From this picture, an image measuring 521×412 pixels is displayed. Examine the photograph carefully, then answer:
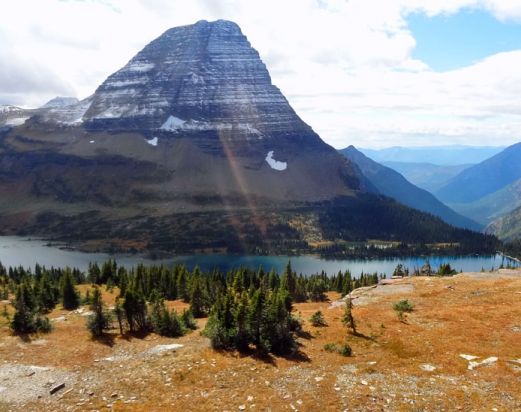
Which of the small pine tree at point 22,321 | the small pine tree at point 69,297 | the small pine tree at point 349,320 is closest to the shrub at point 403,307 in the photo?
the small pine tree at point 349,320

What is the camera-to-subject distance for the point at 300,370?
53.7 meters

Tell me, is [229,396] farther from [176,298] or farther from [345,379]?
[176,298]

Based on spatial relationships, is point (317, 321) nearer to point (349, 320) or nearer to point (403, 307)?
point (349, 320)

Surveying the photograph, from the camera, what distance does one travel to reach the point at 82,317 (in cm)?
8969

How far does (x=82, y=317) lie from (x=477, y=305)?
74010 millimetres

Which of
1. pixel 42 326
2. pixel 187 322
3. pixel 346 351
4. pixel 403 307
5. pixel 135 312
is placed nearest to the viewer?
pixel 346 351

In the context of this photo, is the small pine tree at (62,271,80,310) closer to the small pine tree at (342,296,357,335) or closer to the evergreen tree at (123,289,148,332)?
the evergreen tree at (123,289,148,332)

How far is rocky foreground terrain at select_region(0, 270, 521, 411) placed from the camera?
1805 inches

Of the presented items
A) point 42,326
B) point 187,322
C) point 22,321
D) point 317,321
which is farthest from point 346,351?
point 22,321

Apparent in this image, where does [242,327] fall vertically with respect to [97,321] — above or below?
Result: above

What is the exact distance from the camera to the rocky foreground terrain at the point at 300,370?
45844mm

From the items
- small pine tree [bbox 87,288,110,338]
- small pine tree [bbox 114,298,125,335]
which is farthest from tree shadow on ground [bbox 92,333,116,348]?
small pine tree [bbox 114,298,125,335]

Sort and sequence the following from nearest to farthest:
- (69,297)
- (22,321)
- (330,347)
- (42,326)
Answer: (330,347), (22,321), (42,326), (69,297)

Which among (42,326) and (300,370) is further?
(42,326)
